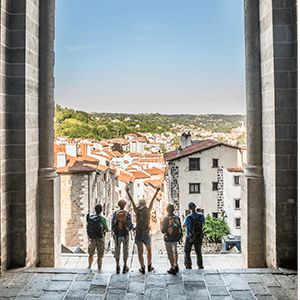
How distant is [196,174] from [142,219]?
5.78 m

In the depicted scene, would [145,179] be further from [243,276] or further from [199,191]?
[243,276]

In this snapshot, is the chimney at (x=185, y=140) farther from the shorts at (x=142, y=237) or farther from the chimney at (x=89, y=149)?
the shorts at (x=142, y=237)

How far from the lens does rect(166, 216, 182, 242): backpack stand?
4.04 metres

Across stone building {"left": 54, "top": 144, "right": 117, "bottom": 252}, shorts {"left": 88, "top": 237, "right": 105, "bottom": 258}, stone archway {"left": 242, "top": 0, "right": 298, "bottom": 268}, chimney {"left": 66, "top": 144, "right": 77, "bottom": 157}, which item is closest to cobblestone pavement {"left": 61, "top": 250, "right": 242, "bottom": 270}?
stone archway {"left": 242, "top": 0, "right": 298, "bottom": 268}

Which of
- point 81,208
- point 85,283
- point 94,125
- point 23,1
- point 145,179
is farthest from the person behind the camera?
point 81,208

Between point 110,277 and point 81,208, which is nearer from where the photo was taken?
point 110,277

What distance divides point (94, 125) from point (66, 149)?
5.22 ft

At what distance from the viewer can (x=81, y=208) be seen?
357 inches

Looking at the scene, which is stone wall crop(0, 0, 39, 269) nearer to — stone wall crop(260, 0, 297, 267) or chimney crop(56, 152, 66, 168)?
chimney crop(56, 152, 66, 168)

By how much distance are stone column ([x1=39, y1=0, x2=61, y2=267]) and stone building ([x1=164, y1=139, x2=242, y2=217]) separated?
16.5 feet

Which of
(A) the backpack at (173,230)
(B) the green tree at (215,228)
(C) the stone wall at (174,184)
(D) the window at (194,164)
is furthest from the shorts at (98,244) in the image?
(B) the green tree at (215,228)

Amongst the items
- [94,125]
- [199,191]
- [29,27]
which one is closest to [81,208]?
[94,125]

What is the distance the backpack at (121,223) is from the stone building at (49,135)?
4.43ft

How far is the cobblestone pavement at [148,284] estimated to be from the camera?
3.49m
